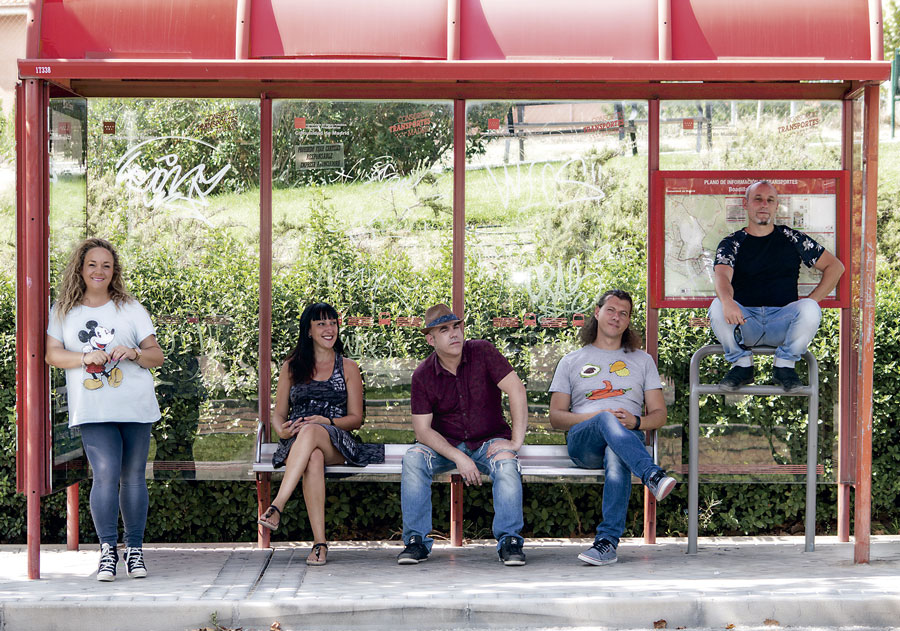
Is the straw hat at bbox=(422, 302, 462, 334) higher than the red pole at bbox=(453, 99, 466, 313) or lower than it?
lower

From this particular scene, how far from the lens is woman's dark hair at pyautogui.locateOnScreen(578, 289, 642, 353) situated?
5.64m

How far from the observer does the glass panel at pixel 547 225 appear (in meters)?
5.90

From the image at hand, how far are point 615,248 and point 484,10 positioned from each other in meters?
1.53

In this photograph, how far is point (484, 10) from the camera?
5.36m

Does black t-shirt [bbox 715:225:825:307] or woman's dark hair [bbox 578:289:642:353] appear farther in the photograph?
woman's dark hair [bbox 578:289:642:353]

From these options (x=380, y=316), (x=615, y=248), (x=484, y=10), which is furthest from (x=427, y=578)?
(x=484, y=10)

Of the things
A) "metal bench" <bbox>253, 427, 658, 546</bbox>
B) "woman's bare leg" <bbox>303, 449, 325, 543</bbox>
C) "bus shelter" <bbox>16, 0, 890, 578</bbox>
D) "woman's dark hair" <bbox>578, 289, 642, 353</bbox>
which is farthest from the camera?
"woman's dark hair" <bbox>578, 289, 642, 353</bbox>

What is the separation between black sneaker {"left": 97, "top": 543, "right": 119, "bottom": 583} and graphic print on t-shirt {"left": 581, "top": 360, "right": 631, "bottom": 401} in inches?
97.2

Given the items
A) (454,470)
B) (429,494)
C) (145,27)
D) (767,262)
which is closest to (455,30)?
(145,27)

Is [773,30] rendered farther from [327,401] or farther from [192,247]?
[192,247]

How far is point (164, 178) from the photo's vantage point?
5.98 meters

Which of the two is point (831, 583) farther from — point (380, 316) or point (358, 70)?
point (358, 70)

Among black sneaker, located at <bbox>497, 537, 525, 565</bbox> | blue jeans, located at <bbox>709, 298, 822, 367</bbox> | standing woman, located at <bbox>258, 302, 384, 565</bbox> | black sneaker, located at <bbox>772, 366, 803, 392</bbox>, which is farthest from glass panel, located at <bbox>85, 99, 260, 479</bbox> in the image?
black sneaker, located at <bbox>772, 366, 803, 392</bbox>

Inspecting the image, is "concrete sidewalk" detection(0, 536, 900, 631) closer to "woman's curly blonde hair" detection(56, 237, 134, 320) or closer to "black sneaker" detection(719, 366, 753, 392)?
"black sneaker" detection(719, 366, 753, 392)
